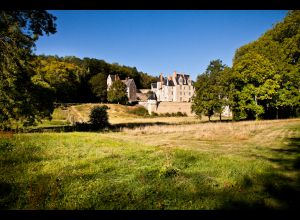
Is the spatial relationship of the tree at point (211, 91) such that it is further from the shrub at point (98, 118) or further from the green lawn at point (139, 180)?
the green lawn at point (139, 180)

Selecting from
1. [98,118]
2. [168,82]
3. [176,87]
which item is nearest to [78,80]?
[168,82]

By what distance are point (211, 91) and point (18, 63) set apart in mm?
25500

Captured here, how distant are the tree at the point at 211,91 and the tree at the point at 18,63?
74.0ft


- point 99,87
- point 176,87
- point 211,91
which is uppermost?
point 176,87

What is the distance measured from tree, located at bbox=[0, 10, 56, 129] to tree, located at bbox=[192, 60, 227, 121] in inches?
888

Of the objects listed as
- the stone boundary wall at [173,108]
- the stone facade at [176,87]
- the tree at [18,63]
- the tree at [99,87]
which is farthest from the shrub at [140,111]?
the tree at [18,63]

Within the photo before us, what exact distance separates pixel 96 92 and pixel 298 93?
6509 centimetres

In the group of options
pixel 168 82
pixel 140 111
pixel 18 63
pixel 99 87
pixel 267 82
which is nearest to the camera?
pixel 18 63

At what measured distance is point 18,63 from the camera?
20.7m

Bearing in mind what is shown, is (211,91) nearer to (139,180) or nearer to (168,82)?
(139,180)

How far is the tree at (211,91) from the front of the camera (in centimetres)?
3653

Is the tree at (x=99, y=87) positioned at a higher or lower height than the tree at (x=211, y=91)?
higher

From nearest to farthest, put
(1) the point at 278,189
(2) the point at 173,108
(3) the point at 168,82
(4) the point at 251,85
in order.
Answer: (1) the point at 278,189 → (4) the point at 251,85 → (2) the point at 173,108 → (3) the point at 168,82

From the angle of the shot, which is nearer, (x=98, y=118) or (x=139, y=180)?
(x=139, y=180)
